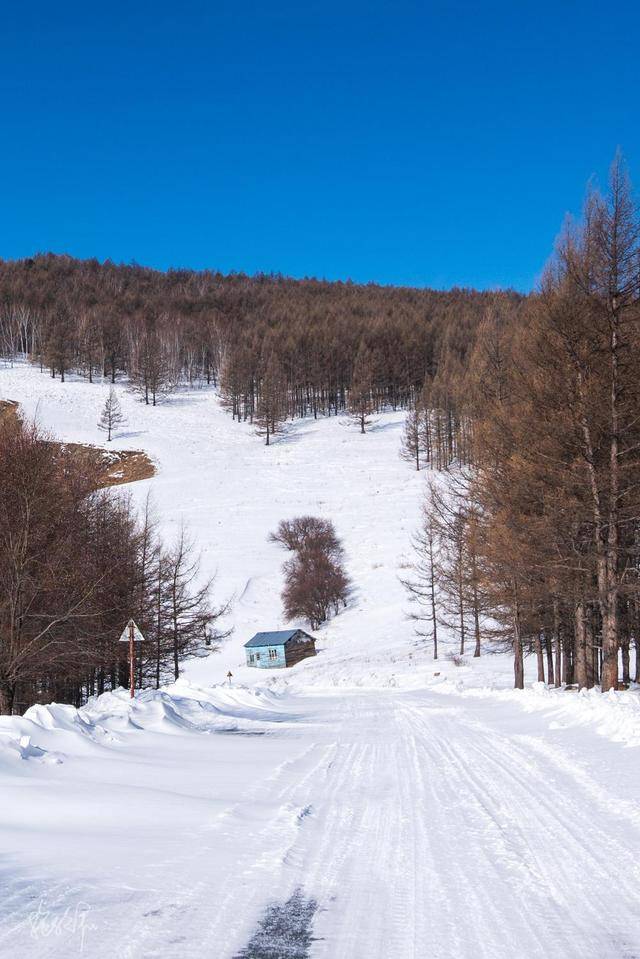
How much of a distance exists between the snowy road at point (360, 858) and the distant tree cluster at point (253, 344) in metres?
79.1

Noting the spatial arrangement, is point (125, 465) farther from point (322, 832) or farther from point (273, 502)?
point (322, 832)

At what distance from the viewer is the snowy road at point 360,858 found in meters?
3.15

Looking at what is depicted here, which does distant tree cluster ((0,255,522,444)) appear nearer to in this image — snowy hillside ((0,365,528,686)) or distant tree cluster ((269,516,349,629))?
snowy hillside ((0,365,528,686))

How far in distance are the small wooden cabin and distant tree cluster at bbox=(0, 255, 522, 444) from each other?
145ft

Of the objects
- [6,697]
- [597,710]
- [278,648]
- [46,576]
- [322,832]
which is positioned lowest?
[278,648]

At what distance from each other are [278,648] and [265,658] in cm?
120

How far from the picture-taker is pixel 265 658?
43.3m

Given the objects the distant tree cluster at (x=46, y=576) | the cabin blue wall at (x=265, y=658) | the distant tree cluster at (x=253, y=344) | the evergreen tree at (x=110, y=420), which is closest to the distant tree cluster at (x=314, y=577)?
the cabin blue wall at (x=265, y=658)

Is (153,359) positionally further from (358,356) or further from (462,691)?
(462,691)

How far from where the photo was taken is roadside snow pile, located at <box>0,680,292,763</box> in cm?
717

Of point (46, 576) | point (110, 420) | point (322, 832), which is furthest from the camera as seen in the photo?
point (110, 420)

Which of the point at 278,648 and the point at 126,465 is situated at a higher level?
the point at 126,465

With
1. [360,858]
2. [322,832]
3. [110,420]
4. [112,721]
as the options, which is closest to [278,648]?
[112,721]

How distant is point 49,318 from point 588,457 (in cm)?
12484
